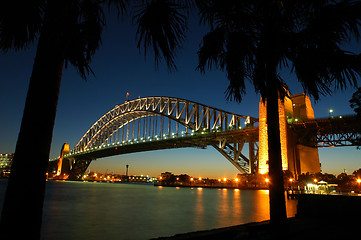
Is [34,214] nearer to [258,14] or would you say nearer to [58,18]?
[58,18]

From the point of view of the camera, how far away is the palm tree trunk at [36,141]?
2.20 meters

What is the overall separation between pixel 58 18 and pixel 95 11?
0.66 meters

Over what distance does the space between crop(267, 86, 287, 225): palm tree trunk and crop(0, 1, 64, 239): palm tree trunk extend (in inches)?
132

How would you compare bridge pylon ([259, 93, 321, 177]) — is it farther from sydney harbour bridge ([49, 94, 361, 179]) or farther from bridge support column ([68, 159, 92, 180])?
bridge support column ([68, 159, 92, 180])

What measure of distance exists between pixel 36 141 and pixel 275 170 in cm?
351

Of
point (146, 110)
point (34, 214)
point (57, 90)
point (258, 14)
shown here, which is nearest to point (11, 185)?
point (34, 214)

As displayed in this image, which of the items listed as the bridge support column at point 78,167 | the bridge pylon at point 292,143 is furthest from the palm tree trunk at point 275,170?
the bridge support column at point 78,167

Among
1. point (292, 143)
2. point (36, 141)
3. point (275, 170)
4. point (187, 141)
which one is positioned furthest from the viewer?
point (187, 141)

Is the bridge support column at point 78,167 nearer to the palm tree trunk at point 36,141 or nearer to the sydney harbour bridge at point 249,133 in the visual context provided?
the sydney harbour bridge at point 249,133

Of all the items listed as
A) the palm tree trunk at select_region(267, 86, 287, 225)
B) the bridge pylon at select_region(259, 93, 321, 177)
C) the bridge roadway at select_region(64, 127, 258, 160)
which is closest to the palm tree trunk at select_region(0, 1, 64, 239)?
the palm tree trunk at select_region(267, 86, 287, 225)

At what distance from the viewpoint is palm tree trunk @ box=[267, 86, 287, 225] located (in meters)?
4.08

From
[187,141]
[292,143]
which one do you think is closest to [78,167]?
[187,141]

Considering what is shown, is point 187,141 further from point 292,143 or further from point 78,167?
point 78,167

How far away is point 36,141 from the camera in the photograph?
2361mm
